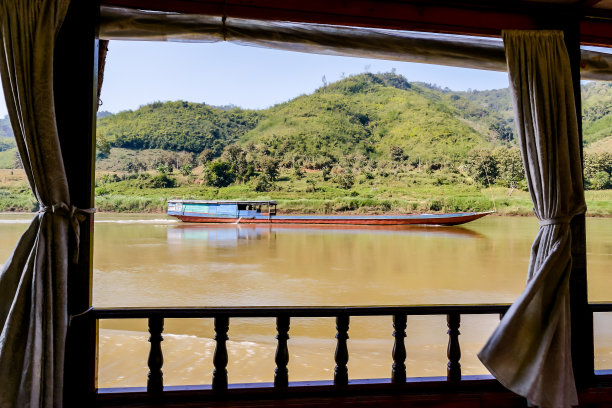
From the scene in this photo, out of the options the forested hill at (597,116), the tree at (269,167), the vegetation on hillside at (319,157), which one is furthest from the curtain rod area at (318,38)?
the tree at (269,167)

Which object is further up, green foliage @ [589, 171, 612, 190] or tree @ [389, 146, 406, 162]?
tree @ [389, 146, 406, 162]

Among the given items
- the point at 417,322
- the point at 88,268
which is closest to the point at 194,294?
the point at 417,322

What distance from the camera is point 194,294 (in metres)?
15.5

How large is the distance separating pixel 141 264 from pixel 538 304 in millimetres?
16969

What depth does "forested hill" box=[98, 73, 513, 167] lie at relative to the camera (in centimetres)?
1605

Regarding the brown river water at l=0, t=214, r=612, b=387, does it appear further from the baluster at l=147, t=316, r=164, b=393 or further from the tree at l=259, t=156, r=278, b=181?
the baluster at l=147, t=316, r=164, b=393

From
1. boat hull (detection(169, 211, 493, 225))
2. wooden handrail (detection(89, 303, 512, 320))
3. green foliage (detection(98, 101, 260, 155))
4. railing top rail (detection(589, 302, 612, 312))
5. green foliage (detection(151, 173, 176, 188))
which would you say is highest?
green foliage (detection(98, 101, 260, 155))

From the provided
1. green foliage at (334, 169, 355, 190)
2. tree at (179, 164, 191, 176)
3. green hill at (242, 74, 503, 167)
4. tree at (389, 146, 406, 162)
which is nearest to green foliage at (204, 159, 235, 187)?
tree at (179, 164, 191, 176)

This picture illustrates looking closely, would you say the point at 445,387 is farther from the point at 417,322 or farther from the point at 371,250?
the point at 371,250

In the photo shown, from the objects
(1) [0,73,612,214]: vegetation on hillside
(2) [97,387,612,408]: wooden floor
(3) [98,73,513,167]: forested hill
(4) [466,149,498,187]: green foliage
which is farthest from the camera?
(3) [98,73,513,167]: forested hill

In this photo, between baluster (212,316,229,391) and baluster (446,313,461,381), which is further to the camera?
baluster (446,313,461,381)

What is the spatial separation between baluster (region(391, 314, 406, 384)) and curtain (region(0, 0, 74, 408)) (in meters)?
1.08

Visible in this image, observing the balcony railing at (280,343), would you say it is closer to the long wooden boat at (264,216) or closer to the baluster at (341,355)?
the baluster at (341,355)

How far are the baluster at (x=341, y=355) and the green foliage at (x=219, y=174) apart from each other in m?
14.5
